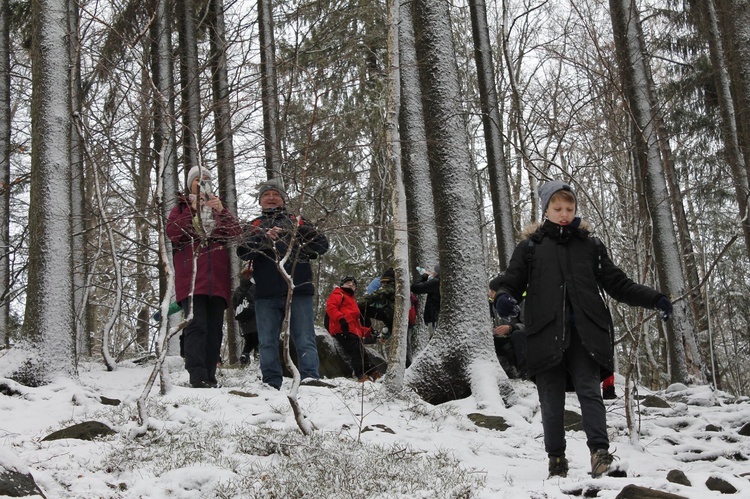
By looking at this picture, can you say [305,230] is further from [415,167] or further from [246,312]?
[415,167]

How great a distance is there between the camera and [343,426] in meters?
5.13

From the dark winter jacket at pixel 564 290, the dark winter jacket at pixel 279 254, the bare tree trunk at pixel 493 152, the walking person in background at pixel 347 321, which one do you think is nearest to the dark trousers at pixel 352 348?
the walking person in background at pixel 347 321

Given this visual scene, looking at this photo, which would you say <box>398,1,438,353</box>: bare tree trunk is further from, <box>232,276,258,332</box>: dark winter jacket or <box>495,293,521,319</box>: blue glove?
<box>495,293,521,319</box>: blue glove

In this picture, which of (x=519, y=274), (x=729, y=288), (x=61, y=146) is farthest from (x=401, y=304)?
(x=729, y=288)

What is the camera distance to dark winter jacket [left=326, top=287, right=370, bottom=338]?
29.2 ft

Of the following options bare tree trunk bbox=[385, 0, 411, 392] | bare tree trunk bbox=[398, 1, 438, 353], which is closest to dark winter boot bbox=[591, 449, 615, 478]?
bare tree trunk bbox=[385, 0, 411, 392]

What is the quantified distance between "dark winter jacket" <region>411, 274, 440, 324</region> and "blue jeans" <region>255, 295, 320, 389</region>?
249 cm

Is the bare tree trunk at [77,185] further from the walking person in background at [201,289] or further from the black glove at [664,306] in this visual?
the black glove at [664,306]

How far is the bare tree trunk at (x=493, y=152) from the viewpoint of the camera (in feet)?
38.7

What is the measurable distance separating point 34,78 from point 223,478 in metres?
4.63

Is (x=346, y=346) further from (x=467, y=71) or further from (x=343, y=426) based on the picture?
(x=467, y=71)

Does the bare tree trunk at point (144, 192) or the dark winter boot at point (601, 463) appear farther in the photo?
the bare tree trunk at point (144, 192)

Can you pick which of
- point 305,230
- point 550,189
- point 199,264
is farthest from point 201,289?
point 550,189

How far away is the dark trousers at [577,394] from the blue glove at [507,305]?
398 millimetres
